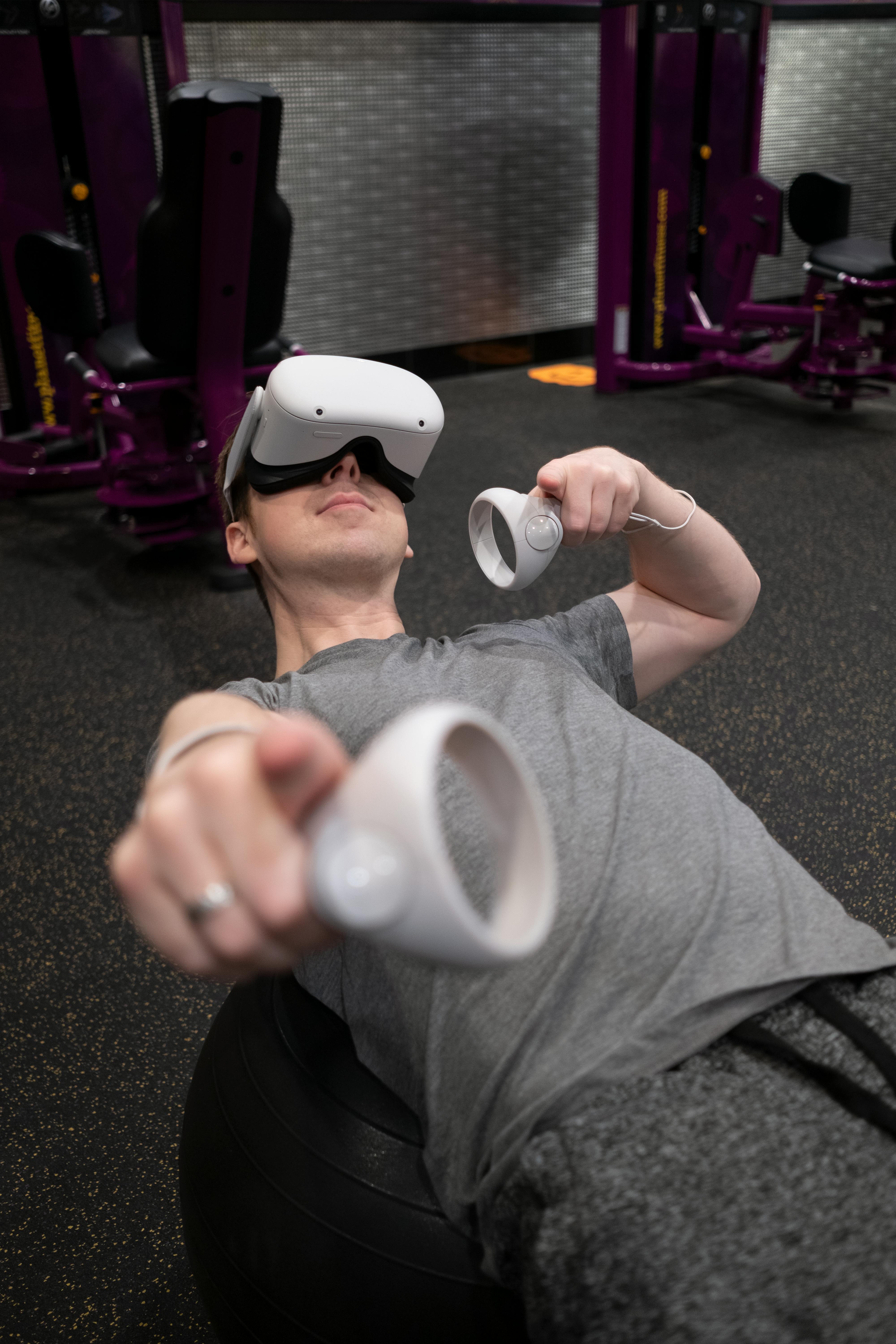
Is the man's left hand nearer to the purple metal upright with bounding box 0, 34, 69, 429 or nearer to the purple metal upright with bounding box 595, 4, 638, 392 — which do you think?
the purple metal upright with bounding box 0, 34, 69, 429

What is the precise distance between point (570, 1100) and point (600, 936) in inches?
5.0

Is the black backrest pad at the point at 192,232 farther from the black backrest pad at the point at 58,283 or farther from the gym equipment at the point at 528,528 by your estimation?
the gym equipment at the point at 528,528

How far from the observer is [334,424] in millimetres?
1195

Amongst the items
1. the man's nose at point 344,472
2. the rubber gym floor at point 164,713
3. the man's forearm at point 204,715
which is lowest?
the rubber gym floor at point 164,713

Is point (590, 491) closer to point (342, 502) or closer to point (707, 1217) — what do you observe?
point (342, 502)

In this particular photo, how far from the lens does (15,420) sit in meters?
4.23

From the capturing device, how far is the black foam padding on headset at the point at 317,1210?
0.85 meters

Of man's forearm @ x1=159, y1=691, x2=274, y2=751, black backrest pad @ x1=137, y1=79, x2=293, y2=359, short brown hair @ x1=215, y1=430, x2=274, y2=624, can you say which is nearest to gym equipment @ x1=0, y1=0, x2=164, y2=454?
black backrest pad @ x1=137, y1=79, x2=293, y2=359

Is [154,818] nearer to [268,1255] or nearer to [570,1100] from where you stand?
[570,1100]

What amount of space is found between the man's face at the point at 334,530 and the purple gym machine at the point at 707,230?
11.4ft

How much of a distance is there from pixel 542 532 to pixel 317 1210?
26.8 inches

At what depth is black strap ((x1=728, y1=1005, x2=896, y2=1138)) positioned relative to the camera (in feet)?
2.44

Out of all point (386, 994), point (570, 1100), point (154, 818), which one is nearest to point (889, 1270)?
point (570, 1100)

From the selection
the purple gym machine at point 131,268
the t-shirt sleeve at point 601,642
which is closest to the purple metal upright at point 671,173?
the purple gym machine at point 131,268
